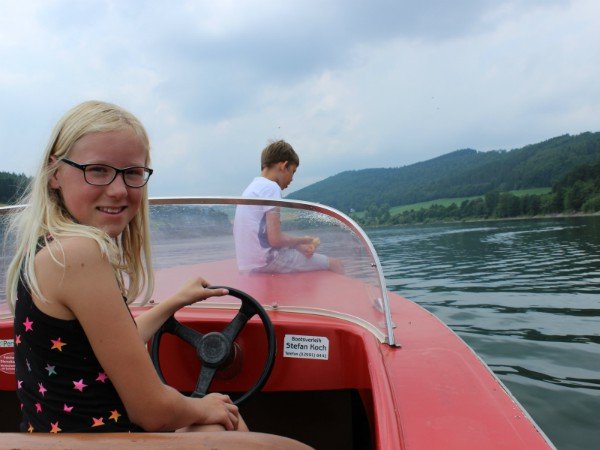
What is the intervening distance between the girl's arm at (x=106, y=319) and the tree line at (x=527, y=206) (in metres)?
53.7

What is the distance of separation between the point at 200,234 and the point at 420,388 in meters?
1.43

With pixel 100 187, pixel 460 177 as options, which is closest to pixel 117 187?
pixel 100 187

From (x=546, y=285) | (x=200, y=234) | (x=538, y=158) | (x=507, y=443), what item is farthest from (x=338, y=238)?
(x=538, y=158)

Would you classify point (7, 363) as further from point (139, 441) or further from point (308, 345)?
point (139, 441)

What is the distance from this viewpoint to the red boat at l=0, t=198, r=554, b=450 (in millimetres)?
1734

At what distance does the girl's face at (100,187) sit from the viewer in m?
1.23

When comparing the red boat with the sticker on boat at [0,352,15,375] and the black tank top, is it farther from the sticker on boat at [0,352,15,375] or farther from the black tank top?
the black tank top

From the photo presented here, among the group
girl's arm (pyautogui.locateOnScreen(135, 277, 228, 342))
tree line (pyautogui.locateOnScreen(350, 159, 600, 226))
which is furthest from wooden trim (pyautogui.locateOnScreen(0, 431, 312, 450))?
tree line (pyautogui.locateOnScreen(350, 159, 600, 226))

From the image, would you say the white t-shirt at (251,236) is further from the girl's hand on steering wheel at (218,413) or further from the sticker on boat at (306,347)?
the girl's hand on steering wheel at (218,413)

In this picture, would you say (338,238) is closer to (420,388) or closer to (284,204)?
(284,204)

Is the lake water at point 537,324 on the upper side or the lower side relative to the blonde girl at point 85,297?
lower

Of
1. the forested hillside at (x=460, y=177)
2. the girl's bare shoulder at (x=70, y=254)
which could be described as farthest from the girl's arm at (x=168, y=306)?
the forested hillside at (x=460, y=177)

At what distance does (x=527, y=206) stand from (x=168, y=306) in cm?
6649

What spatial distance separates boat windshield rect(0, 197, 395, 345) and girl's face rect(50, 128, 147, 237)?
1.20 m
